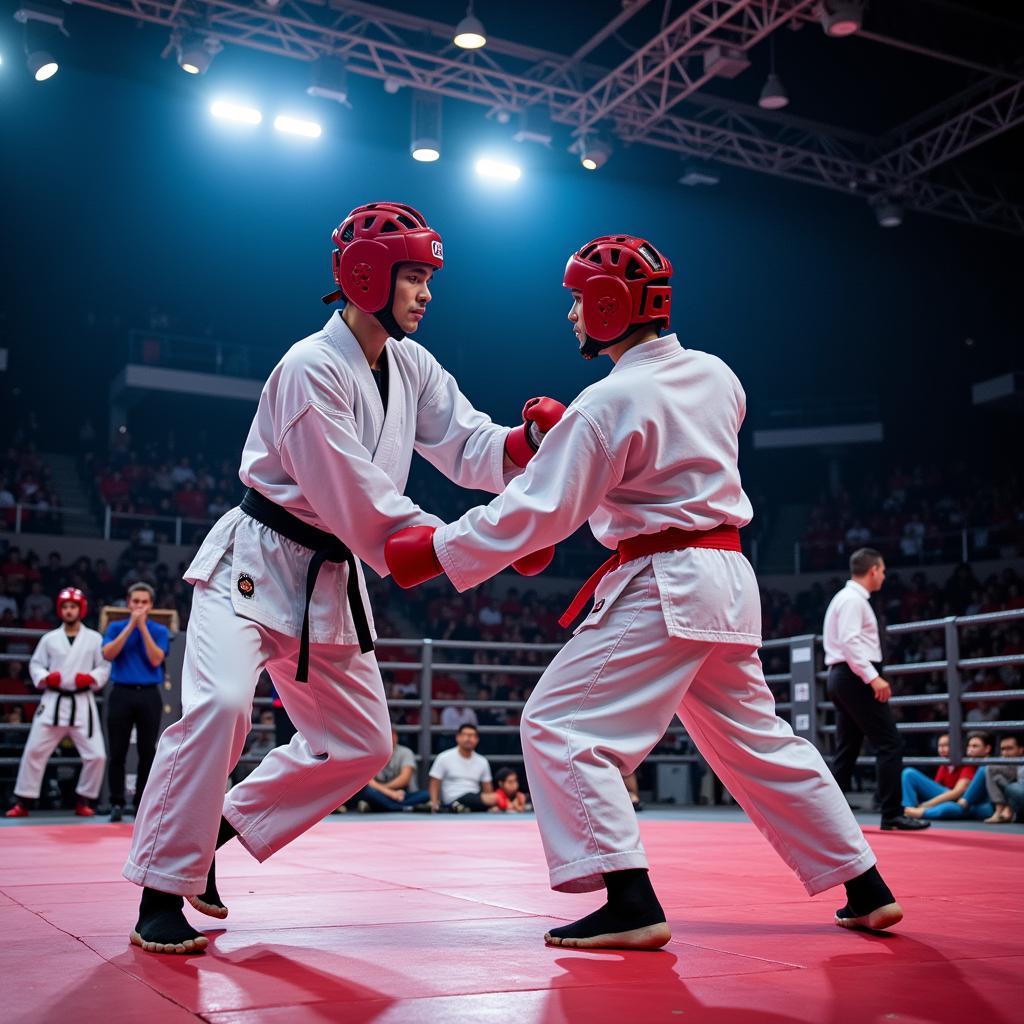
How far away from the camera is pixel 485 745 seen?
11.1 meters

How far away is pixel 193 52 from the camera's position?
895cm

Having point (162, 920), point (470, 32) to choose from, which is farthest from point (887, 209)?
point (162, 920)

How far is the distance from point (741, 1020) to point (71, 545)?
518 inches

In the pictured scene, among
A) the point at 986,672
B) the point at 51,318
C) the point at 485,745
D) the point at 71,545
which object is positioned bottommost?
the point at 485,745

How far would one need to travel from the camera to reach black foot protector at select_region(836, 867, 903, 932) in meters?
2.29

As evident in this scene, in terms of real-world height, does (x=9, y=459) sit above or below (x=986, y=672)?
above

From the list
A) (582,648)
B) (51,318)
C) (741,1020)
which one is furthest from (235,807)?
(51,318)

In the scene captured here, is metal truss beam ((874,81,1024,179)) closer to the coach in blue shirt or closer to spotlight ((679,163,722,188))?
spotlight ((679,163,722,188))

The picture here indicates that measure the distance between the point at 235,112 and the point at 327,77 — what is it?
4.44 feet

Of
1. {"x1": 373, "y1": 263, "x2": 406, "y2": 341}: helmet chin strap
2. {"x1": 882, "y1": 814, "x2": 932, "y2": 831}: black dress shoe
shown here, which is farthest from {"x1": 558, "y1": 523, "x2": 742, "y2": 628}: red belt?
{"x1": 882, "y1": 814, "x2": 932, "y2": 831}: black dress shoe

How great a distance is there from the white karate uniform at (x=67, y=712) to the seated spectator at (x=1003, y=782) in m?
5.14

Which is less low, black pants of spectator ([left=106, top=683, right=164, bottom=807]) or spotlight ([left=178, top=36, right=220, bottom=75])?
spotlight ([left=178, top=36, right=220, bottom=75])

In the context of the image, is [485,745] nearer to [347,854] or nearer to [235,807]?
[347,854]


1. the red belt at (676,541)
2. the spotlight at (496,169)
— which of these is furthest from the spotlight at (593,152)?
the red belt at (676,541)
